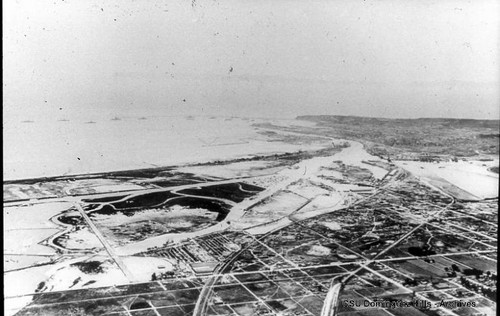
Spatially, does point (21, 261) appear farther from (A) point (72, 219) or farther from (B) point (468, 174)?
(B) point (468, 174)

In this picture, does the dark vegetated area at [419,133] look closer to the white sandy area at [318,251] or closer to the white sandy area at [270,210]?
the white sandy area at [270,210]

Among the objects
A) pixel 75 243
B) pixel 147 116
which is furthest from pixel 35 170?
pixel 75 243

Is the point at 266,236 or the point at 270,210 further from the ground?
the point at 270,210

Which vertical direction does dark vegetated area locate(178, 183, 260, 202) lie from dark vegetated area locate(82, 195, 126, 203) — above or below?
above

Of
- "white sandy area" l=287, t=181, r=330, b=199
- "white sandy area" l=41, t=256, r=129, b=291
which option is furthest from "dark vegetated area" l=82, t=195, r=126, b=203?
"white sandy area" l=287, t=181, r=330, b=199

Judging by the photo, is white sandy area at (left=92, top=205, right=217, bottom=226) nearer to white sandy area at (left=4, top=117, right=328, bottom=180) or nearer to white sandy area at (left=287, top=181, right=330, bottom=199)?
white sandy area at (left=4, top=117, right=328, bottom=180)

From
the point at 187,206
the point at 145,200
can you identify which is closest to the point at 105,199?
the point at 145,200

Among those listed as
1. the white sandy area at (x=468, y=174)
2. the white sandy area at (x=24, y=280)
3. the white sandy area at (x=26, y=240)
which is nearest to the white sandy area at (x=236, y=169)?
the white sandy area at (x=26, y=240)
